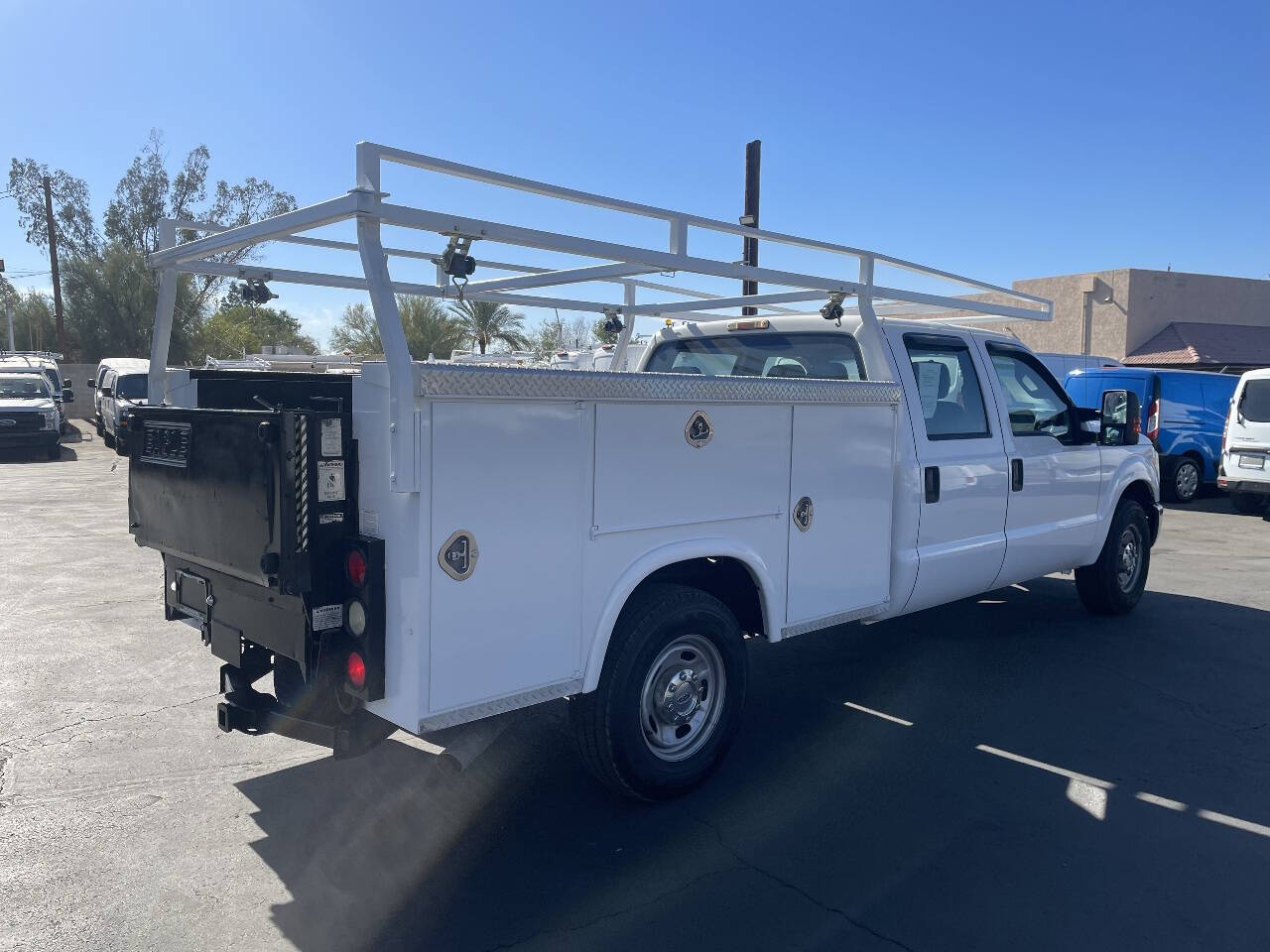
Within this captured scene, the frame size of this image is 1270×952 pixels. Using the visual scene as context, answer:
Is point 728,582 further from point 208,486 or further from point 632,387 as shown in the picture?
point 208,486

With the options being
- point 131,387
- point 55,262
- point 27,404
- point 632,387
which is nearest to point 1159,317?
point 131,387

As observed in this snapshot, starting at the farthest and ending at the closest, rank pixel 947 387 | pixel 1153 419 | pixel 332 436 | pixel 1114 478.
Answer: pixel 1153 419 → pixel 1114 478 → pixel 947 387 → pixel 332 436

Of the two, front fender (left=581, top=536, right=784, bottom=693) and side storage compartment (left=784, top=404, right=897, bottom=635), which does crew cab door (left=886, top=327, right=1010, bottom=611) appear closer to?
side storage compartment (left=784, top=404, right=897, bottom=635)

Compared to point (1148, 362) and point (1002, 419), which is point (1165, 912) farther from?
point (1148, 362)

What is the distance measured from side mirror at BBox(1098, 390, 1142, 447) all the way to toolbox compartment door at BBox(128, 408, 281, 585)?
5.56 m

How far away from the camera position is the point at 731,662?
418 centimetres

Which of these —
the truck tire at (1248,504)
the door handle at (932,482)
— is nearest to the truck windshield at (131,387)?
the door handle at (932,482)

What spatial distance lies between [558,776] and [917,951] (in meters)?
1.79

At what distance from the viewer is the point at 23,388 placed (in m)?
21.0

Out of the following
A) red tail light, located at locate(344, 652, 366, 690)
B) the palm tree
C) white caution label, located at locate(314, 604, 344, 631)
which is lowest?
red tail light, located at locate(344, 652, 366, 690)

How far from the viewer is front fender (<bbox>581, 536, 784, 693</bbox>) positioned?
3592mm

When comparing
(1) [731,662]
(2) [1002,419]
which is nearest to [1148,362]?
(2) [1002,419]

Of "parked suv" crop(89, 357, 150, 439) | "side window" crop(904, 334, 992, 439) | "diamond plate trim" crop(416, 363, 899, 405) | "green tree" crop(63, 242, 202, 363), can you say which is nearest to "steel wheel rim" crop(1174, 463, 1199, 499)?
"side window" crop(904, 334, 992, 439)

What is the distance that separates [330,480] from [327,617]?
460 mm
